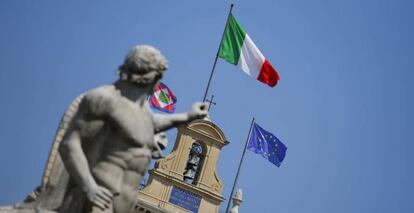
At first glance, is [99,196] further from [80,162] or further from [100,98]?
→ [100,98]

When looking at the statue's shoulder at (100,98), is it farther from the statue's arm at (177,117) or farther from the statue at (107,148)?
the statue's arm at (177,117)

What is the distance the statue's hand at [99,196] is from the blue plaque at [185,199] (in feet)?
103

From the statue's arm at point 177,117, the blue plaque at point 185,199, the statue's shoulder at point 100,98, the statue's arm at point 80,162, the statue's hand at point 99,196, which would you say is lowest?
the statue's hand at point 99,196

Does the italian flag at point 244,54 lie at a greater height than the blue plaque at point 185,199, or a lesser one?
greater

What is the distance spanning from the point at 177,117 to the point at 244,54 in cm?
2065

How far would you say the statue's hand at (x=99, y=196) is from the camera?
5.03 meters

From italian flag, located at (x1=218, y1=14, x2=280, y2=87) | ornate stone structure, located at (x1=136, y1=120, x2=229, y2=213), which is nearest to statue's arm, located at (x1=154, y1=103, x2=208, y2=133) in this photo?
italian flag, located at (x1=218, y1=14, x2=280, y2=87)

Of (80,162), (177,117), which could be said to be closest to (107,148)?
(80,162)

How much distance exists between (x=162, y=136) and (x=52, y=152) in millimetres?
826

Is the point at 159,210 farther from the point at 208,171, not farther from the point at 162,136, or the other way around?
the point at 162,136

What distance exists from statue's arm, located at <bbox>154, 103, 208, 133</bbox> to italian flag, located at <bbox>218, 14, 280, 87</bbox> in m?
19.7

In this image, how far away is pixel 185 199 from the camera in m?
36.9

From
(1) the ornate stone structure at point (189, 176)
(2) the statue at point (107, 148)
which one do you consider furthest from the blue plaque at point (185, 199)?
(2) the statue at point (107, 148)

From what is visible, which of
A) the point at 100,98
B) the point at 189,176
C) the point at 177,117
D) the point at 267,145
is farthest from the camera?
the point at 189,176
